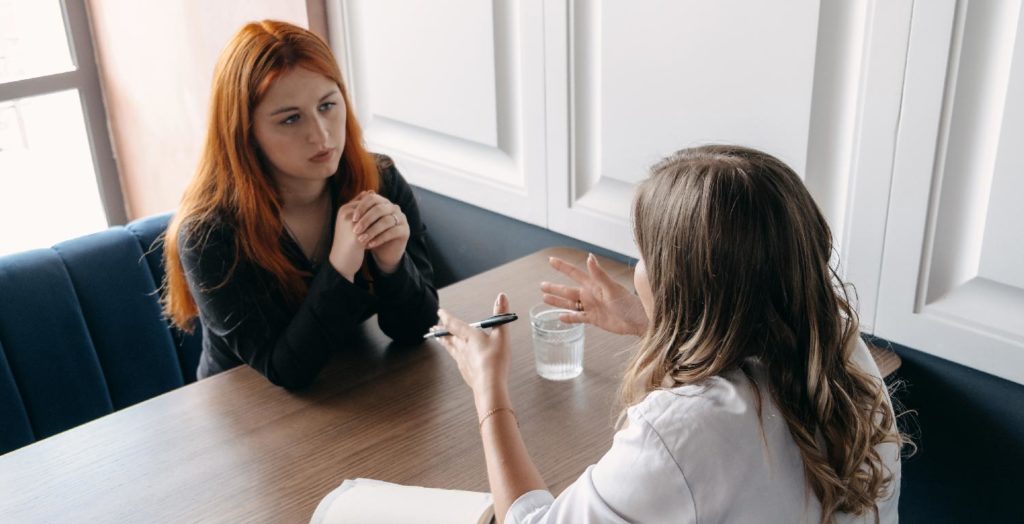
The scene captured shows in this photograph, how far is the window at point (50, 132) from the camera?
99.5 inches

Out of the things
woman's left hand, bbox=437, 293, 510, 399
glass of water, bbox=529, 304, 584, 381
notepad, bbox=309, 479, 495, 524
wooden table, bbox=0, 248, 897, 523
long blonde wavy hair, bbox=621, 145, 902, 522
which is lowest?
wooden table, bbox=0, 248, 897, 523

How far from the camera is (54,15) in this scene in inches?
101

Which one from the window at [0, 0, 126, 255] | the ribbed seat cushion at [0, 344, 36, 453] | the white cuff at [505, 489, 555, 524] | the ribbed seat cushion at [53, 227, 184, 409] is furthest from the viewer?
the window at [0, 0, 126, 255]

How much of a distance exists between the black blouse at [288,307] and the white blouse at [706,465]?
0.62 metres

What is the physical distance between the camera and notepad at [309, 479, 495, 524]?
1.06 meters

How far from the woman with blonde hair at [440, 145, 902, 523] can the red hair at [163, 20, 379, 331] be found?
0.73 metres

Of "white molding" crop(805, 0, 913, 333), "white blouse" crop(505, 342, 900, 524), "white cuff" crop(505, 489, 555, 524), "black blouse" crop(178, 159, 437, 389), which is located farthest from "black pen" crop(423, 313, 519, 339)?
"white molding" crop(805, 0, 913, 333)

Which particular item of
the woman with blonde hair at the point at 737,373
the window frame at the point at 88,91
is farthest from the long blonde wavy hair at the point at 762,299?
the window frame at the point at 88,91

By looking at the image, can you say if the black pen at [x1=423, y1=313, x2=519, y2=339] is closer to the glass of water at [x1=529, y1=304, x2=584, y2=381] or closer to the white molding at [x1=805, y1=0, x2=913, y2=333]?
the glass of water at [x1=529, y1=304, x2=584, y2=381]

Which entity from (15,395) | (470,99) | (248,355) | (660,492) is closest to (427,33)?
(470,99)

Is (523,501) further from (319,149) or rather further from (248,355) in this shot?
(319,149)

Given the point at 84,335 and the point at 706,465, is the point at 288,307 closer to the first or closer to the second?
the point at 84,335

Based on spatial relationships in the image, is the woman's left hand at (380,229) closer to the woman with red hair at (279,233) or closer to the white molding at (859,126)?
the woman with red hair at (279,233)

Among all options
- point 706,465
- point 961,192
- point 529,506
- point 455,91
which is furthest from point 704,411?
point 455,91
